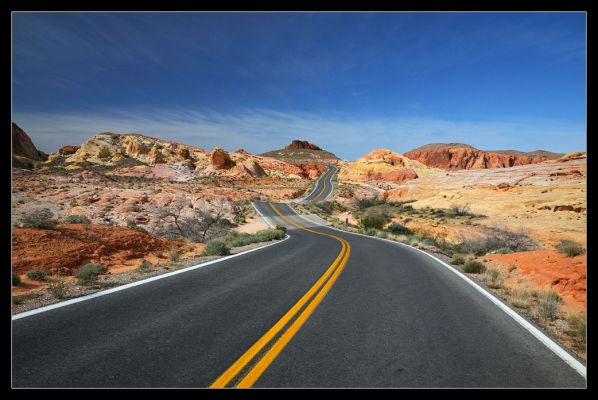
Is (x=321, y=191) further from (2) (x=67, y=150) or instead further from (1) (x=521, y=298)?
(2) (x=67, y=150)

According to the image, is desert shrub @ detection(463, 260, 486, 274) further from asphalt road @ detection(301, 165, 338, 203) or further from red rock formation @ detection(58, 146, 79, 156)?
red rock formation @ detection(58, 146, 79, 156)

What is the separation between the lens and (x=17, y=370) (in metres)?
3.60

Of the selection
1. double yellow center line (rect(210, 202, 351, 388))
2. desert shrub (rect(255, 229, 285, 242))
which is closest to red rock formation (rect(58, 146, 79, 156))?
desert shrub (rect(255, 229, 285, 242))

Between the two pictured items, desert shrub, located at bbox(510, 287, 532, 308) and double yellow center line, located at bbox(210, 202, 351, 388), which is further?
desert shrub, located at bbox(510, 287, 532, 308)

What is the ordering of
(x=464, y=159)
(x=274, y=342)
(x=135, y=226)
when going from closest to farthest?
(x=274, y=342)
(x=135, y=226)
(x=464, y=159)

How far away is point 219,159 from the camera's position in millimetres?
102438

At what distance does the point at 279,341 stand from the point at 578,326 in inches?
189

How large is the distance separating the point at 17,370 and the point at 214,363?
6.40ft

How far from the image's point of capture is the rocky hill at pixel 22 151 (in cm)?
8644

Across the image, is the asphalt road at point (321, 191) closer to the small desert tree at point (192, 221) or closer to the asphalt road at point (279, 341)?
the small desert tree at point (192, 221)

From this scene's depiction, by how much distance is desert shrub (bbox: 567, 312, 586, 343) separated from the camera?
17.6ft

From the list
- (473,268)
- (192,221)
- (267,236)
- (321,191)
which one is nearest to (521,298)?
(473,268)

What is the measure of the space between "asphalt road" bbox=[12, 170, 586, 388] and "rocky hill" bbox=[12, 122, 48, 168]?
97481 millimetres
